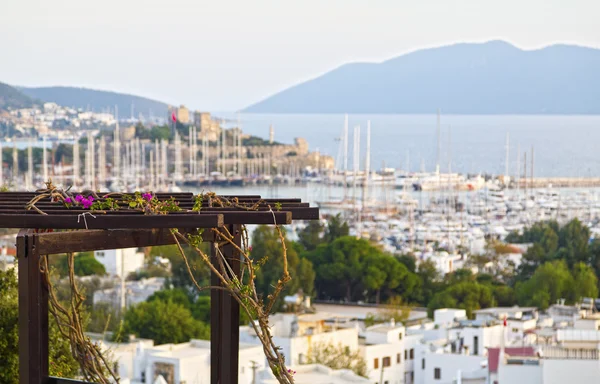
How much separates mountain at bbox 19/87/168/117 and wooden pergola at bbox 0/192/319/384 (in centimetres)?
4493

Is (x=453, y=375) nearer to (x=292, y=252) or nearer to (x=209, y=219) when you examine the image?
(x=292, y=252)

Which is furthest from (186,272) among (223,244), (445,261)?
(223,244)

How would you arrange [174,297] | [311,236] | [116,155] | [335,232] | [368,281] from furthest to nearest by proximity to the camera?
1. [116,155]
2. [335,232]
3. [311,236]
4. [368,281]
5. [174,297]

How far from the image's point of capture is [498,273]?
26.2 meters

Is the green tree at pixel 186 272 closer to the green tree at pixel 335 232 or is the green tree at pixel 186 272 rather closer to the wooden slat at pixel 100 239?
the green tree at pixel 335 232

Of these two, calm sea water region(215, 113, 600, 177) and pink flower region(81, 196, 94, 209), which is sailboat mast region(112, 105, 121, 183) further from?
pink flower region(81, 196, 94, 209)

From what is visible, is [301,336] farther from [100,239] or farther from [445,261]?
[445,261]

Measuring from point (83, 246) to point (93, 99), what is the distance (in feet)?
168

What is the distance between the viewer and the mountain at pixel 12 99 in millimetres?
42031

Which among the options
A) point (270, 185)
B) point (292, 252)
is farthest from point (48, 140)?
point (292, 252)

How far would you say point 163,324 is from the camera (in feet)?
55.9

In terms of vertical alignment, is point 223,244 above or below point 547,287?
above

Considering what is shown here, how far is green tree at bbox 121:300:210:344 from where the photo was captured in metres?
16.9

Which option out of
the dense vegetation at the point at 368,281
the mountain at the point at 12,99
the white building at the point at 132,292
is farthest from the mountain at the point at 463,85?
the white building at the point at 132,292
